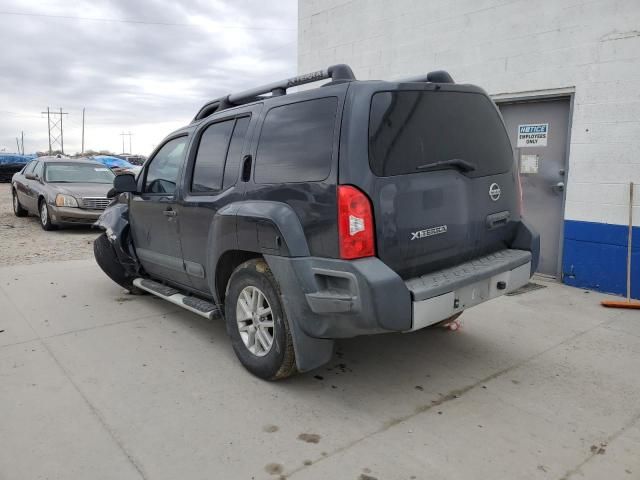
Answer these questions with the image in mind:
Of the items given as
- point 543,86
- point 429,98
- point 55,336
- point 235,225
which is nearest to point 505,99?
point 543,86

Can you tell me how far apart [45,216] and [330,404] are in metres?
9.43

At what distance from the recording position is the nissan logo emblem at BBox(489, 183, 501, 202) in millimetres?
3566

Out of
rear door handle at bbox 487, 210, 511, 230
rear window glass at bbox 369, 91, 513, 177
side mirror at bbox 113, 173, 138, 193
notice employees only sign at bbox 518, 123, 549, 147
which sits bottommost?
rear door handle at bbox 487, 210, 511, 230

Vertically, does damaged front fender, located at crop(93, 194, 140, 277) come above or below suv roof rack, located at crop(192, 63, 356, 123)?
below

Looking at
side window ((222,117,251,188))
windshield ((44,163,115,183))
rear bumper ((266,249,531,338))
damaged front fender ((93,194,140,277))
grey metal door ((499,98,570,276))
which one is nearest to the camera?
rear bumper ((266,249,531,338))

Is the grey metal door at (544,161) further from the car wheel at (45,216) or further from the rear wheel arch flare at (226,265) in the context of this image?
the car wheel at (45,216)

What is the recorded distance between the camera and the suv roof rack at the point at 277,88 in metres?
3.39

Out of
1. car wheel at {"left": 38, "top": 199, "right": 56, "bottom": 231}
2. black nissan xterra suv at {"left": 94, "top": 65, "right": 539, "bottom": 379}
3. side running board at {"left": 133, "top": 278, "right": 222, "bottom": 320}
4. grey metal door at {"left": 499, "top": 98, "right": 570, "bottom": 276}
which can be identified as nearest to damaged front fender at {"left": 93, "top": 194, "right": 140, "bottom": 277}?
side running board at {"left": 133, "top": 278, "right": 222, "bottom": 320}

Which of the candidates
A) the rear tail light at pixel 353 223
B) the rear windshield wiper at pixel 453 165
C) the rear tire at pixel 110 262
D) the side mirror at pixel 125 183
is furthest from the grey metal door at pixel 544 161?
the rear tire at pixel 110 262

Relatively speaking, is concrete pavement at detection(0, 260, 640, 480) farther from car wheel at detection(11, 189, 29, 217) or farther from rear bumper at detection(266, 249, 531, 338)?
car wheel at detection(11, 189, 29, 217)

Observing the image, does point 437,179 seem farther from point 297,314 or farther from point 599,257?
point 599,257

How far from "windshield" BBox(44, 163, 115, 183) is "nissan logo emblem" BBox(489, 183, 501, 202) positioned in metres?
10.0

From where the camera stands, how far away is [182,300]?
4.39 metres

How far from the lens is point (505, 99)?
6.54m
